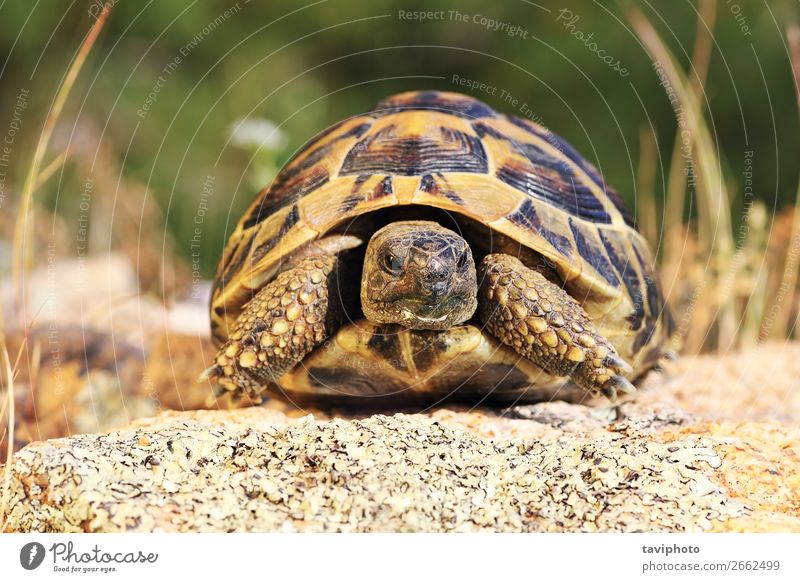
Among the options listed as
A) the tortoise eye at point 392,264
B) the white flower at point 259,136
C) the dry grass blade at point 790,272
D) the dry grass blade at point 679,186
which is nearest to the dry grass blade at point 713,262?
the dry grass blade at point 679,186

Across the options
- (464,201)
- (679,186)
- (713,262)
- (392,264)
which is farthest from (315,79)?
(392,264)

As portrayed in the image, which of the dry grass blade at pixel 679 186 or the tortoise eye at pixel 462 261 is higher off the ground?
the dry grass blade at pixel 679 186

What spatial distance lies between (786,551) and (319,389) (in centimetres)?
113

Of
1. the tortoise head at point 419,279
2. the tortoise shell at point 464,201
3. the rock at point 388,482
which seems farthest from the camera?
the tortoise shell at point 464,201

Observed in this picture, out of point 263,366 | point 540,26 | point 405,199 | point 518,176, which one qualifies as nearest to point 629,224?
point 518,176

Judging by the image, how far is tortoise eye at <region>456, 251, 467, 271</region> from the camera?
5.77 feet

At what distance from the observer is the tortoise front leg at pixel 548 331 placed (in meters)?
1.81

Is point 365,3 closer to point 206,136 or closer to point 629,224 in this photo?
point 206,136

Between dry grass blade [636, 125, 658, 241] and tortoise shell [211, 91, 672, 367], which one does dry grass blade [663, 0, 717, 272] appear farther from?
tortoise shell [211, 91, 672, 367]

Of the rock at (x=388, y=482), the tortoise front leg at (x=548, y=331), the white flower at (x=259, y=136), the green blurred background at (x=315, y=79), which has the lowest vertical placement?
the rock at (x=388, y=482)

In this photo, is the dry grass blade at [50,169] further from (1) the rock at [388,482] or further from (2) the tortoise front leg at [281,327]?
(1) the rock at [388,482]

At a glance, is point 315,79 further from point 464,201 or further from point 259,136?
point 464,201

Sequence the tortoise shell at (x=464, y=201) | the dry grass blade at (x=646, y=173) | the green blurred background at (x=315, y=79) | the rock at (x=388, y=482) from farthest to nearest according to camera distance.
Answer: the green blurred background at (x=315, y=79) < the dry grass blade at (x=646, y=173) < the tortoise shell at (x=464, y=201) < the rock at (x=388, y=482)

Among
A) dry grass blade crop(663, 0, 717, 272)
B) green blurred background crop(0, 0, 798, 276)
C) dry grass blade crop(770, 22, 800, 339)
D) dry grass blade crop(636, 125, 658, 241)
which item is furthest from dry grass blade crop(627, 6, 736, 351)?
green blurred background crop(0, 0, 798, 276)
